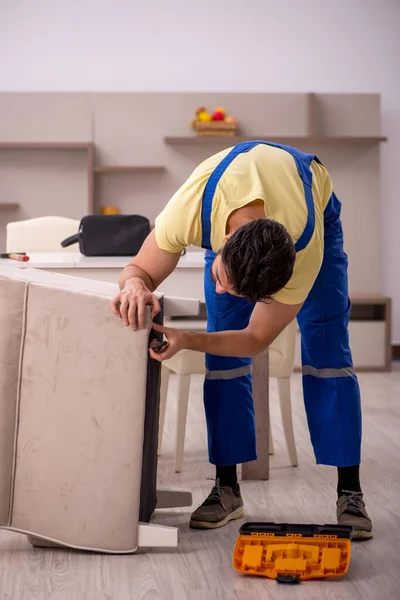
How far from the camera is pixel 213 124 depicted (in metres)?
5.23

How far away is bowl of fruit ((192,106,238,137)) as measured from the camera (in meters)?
5.21

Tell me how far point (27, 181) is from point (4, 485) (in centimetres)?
368

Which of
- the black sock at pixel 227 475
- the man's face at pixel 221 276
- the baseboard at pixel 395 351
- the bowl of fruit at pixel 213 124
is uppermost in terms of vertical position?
the bowl of fruit at pixel 213 124

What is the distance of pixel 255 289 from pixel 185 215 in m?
0.28

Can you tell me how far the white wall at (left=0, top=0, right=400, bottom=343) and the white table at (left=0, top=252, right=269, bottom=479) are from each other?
7.51 feet

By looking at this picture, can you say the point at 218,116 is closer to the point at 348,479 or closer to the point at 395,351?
the point at 395,351

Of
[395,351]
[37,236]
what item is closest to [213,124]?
[37,236]

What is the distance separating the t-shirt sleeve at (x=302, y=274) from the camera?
1.88 m

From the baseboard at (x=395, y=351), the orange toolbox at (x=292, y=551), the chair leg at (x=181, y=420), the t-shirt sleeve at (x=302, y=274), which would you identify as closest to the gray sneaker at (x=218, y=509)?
the orange toolbox at (x=292, y=551)

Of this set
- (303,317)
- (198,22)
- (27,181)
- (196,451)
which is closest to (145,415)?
(303,317)

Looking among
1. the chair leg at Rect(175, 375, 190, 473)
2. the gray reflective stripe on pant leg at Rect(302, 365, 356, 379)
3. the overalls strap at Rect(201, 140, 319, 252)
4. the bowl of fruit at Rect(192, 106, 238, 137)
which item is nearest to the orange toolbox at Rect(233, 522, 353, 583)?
the gray reflective stripe on pant leg at Rect(302, 365, 356, 379)

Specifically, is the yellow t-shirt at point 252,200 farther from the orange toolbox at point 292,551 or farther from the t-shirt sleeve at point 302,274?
the orange toolbox at point 292,551

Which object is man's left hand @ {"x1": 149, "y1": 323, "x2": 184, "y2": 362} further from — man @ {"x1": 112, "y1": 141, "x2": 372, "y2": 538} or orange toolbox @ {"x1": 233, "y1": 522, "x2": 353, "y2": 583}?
orange toolbox @ {"x1": 233, "y1": 522, "x2": 353, "y2": 583}

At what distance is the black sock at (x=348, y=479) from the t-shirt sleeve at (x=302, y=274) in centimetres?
58
